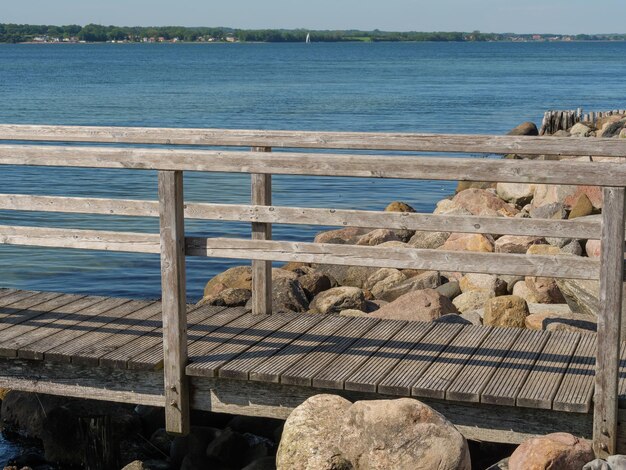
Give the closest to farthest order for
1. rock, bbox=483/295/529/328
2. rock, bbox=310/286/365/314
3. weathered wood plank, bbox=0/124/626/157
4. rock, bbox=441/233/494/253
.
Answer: weathered wood plank, bbox=0/124/626/157
rock, bbox=483/295/529/328
rock, bbox=310/286/365/314
rock, bbox=441/233/494/253

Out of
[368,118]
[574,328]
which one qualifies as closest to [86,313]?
[574,328]

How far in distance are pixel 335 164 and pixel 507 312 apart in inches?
129

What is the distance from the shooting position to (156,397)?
623cm

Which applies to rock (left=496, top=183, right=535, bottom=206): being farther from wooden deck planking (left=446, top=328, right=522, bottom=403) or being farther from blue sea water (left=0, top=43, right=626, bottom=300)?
wooden deck planking (left=446, top=328, right=522, bottom=403)

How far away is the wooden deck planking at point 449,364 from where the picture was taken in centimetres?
559

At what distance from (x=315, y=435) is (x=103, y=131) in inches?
129

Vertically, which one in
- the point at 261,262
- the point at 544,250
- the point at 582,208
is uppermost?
the point at 261,262

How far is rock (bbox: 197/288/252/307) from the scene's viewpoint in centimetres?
986

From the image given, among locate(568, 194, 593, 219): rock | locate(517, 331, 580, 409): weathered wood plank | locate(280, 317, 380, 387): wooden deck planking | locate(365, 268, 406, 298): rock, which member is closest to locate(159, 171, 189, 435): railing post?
locate(280, 317, 380, 387): wooden deck planking

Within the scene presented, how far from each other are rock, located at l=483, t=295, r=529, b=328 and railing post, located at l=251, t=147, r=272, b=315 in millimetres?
2122

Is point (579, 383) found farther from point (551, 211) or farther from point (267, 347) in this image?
point (551, 211)

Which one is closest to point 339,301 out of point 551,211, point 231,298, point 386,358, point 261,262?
point 231,298

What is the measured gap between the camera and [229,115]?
46781mm

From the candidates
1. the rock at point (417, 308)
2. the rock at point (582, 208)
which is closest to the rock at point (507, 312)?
the rock at point (417, 308)
